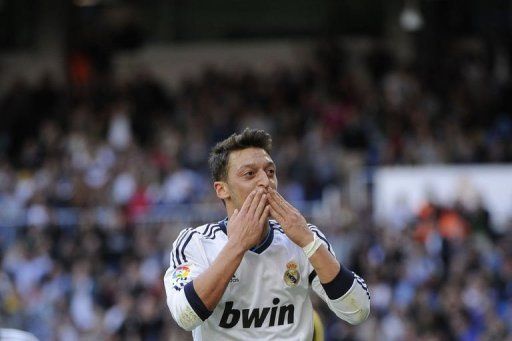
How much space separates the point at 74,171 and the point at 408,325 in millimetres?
6826

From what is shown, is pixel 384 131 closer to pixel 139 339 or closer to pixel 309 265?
pixel 139 339

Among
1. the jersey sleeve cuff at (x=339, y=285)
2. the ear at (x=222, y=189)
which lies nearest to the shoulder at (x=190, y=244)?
the ear at (x=222, y=189)

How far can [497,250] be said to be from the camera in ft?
49.2

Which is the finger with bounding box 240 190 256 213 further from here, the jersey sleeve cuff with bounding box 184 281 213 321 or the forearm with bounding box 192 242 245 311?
the jersey sleeve cuff with bounding box 184 281 213 321

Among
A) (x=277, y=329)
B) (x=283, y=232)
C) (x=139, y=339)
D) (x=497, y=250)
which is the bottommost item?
(x=139, y=339)

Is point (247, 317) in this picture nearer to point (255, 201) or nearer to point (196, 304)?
point (196, 304)

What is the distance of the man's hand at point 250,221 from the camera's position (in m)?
5.30

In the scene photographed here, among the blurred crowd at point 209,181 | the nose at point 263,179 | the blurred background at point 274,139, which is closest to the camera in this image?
the nose at point 263,179

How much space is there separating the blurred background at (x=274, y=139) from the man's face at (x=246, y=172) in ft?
28.3

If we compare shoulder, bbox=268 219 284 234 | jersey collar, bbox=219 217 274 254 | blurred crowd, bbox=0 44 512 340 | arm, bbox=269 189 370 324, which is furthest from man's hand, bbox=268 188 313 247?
blurred crowd, bbox=0 44 512 340

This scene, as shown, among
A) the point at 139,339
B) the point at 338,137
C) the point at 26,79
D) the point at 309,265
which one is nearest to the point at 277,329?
the point at 309,265

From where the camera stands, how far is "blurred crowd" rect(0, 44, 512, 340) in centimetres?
1473

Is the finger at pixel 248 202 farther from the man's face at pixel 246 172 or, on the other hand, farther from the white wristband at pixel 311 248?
the white wristband at pixel 311 248

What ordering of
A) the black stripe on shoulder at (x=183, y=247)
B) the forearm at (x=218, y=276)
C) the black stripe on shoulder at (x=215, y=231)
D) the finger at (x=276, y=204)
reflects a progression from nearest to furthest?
the forearm at (x=218, y=276) < the finger at (x=276, y=204) < the black stripe on shoulder at (x=183, y=247) < the black stripe on shoulder at (x=215, y=231)
